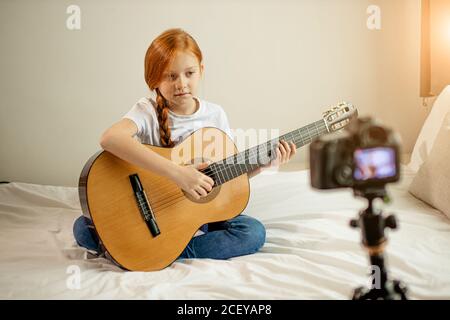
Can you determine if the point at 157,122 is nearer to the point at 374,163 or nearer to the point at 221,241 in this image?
the point at 221,241

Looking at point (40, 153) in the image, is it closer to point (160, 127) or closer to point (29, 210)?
point (29, 210)

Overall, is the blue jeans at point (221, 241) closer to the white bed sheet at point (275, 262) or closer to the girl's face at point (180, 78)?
the white bed sheet at point (275, 262)

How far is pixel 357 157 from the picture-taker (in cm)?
62

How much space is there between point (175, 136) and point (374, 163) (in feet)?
2.70

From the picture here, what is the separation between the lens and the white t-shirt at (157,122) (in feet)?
4.41

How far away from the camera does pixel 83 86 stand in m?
2.12

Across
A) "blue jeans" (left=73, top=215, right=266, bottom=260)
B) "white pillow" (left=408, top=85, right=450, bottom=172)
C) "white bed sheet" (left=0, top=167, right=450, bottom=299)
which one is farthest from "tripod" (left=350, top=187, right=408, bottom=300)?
"white pillow" (left=408, top=85, right=450, bottom=172)

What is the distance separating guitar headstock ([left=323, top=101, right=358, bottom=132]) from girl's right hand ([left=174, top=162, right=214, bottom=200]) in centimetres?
37

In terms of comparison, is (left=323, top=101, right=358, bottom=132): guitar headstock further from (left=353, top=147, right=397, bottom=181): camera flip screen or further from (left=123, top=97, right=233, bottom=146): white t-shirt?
(left=353, top=147, right=397, bottom=181): camera flip screen

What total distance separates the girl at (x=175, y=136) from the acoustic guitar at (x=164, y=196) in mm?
36

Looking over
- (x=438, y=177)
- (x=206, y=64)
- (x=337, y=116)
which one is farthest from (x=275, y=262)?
(x=206, y=64)

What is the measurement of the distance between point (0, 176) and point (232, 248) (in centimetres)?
136

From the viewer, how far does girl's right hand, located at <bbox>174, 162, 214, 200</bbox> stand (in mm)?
1227

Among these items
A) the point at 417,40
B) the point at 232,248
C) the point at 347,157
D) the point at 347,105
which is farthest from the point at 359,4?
the point at 347,157
